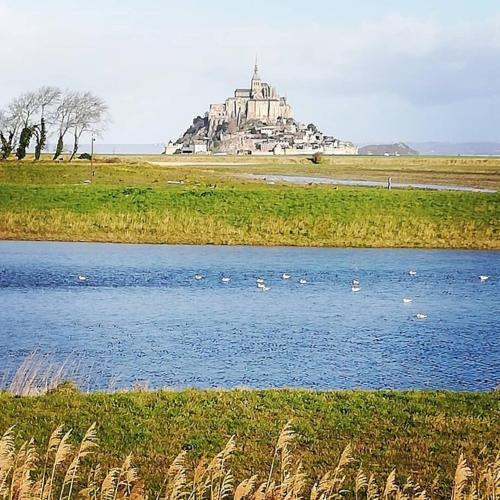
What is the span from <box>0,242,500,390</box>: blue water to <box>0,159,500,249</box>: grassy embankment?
7.68 metres

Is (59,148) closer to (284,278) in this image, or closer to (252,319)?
(284,278)

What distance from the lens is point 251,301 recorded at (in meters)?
33.1

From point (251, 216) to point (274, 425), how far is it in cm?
4400

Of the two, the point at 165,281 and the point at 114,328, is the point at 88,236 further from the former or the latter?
the point at 114,328

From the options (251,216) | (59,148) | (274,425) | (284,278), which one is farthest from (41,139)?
(274,425)

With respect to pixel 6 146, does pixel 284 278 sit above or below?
below

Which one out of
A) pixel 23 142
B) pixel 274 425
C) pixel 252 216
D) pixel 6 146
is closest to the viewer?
pixel 274 425

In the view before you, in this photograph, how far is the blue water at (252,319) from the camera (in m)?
22.1

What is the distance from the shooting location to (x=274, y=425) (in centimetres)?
1617

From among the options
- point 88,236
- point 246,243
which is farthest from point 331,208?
point 88,236

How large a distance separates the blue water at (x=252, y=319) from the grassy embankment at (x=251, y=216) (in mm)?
7675

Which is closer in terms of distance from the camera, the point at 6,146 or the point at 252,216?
the point at 252,216

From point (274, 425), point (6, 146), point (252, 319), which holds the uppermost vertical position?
point (6, 146)

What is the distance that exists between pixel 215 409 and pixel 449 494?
5142 millimetres
